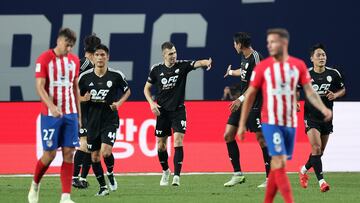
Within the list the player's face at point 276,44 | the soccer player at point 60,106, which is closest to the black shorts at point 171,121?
the soccer player at point 60,106

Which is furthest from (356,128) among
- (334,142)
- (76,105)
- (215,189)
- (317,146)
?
(76,105)

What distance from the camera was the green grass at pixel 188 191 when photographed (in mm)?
13250

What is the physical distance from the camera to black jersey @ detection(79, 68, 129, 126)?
14.7m

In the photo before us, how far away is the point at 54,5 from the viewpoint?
2217 centimetres

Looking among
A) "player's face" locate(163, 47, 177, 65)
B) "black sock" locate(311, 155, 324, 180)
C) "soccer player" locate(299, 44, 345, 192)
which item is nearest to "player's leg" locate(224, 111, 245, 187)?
"soccer player" locate(299, 44, 345, 192)

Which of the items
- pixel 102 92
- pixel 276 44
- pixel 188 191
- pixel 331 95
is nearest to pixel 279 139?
pixel 276 44

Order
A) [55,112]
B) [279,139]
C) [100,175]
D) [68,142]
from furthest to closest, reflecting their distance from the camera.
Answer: [100,175] → [68,142] → [55,112] → [279,139]

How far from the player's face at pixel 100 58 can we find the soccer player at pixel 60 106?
1908mm

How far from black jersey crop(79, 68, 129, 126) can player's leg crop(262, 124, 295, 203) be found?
416 cm

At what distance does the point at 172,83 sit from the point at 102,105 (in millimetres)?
1810

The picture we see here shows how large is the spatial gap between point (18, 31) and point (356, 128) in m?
7.65

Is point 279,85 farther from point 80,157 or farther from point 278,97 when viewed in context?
point 80,157

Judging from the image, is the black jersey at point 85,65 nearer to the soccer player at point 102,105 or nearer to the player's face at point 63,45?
the soccer player at point 102,105

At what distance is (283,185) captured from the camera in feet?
34.7
